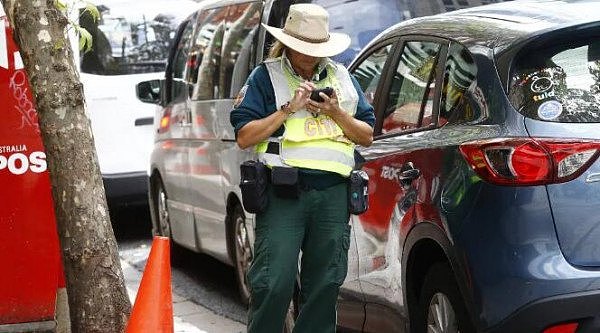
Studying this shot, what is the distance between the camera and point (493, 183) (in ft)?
17.1

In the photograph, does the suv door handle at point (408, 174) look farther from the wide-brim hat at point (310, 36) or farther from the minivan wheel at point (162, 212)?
the minivan wheel at point (162, 212)

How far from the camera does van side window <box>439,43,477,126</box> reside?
5781 mm

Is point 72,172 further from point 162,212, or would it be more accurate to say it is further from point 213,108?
point 162,212

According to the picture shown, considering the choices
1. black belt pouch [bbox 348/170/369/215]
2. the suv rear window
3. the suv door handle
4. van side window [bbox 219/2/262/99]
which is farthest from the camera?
van side window [bbox 219/2/262/99]

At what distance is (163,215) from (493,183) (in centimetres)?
619

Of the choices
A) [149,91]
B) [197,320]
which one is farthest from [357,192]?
[149,91]

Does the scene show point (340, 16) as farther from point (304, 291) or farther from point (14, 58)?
point (304, 291)

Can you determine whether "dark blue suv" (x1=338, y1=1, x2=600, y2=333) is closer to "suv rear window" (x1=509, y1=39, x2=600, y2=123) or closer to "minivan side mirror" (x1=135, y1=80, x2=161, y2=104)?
"suv rear window" (x1=509, y1=39, x2=600, y2=123)

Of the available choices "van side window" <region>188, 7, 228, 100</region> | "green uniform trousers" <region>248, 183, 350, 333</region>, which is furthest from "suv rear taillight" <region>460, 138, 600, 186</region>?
"van side window" <region>188, 7, 228, 100</region>

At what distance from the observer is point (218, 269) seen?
37.2ft

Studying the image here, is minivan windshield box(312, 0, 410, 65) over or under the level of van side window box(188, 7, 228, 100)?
over

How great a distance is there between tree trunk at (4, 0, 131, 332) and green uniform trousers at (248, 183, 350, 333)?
0.71m

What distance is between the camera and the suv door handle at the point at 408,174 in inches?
232

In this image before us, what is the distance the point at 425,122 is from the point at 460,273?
1.08 m
